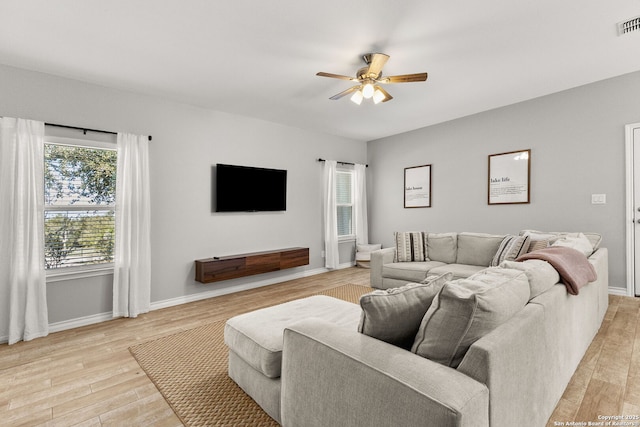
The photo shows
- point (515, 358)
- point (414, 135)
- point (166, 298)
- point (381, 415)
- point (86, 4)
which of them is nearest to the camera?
point (381, 415)

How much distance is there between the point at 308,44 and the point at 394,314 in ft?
7.55

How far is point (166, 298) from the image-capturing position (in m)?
3.80

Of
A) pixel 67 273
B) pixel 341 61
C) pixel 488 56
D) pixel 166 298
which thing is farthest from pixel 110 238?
pixel 488 56

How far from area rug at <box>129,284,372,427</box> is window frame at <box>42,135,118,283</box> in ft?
3.81

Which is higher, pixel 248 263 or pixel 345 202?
pixel 345 202

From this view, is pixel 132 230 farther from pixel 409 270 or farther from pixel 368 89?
pixel 409 270

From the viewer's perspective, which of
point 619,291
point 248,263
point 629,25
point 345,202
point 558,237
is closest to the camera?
point 629,25

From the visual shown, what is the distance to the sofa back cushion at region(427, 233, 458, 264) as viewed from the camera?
420 cm

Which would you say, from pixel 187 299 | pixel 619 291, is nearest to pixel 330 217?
pixel 187 299

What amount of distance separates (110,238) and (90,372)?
1.58m

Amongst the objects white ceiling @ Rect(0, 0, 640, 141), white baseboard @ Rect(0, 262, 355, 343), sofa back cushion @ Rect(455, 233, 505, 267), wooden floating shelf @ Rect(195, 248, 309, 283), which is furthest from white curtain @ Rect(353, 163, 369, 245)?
white ceiling @ Rect(0, 0, 640, 141)

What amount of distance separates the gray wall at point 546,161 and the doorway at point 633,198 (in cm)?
6

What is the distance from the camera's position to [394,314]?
1.30 m

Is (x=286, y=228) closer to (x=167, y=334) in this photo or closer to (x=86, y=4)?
(x=167, y=334)
